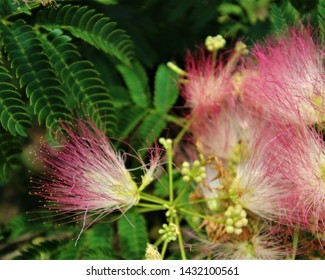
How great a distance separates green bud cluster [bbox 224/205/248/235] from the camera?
7.23 feet

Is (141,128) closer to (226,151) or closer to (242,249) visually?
(226,151)

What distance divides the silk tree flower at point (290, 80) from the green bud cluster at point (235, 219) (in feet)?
1.35

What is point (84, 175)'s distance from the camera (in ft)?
7.25

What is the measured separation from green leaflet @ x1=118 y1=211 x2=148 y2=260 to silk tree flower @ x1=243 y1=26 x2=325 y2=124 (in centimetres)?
77

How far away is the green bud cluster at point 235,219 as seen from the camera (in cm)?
221

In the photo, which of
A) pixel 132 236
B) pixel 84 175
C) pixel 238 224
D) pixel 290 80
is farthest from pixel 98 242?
pixel 290 80

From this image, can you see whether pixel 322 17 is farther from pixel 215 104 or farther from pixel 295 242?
pixel 295 242

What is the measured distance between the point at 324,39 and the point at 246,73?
0.39 metres

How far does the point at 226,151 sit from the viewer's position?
2576 millimetres

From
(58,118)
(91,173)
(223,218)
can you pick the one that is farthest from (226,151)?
(58,118)

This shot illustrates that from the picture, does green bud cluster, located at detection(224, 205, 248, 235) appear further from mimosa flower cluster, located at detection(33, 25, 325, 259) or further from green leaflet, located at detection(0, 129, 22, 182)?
green leaflet, located at detection(0, 129, 22, 182)

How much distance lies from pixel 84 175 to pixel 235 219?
0.65 m

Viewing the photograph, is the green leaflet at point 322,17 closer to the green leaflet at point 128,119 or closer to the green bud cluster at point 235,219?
the green bud cluster at point 235,219

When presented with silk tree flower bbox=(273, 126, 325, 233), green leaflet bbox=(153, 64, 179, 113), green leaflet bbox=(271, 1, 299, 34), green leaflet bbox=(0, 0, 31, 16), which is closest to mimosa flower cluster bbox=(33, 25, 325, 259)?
silk tree flower bbox=(273, 126, 325, 233)
